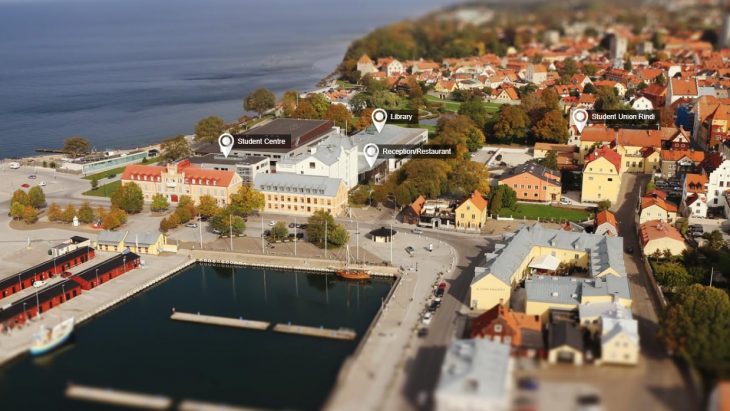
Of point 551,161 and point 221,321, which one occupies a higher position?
point 551,161

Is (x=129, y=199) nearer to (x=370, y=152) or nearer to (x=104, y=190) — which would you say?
(x=104, y=190)

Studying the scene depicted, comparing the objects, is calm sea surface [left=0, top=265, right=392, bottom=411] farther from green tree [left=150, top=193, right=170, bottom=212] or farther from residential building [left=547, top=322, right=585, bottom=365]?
green tree [left=150, top=193, right=170, bottom=212]

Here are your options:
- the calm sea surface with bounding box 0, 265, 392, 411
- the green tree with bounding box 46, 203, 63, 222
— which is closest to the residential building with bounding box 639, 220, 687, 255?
the calm sea surface with bounding box 0, 265, 392, 411

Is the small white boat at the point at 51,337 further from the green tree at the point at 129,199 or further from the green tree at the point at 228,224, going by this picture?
the green tree at the point at 129,199

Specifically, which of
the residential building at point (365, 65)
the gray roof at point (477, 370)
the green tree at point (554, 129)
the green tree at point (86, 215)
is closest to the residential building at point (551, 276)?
the gray roof at point (477, 370)

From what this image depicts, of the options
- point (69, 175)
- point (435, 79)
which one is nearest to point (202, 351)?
point (69, 175)

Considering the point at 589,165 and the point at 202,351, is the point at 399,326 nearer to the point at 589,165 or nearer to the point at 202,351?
the point at 202,351

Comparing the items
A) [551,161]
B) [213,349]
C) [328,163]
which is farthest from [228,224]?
[551,161]
